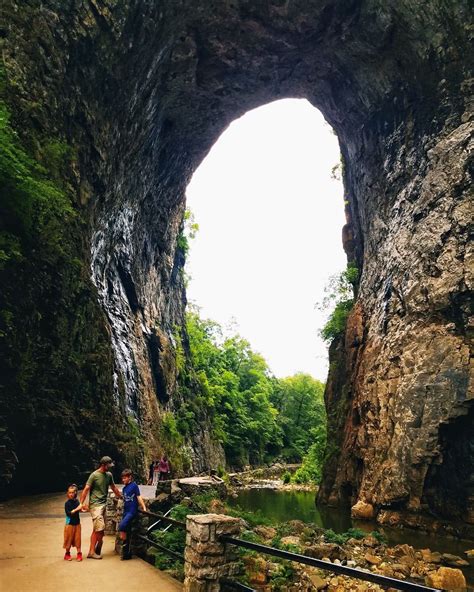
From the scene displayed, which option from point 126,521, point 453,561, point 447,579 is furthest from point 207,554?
point 453,561

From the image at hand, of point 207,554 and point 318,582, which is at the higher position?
point 207,554

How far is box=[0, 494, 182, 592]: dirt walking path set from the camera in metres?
5.82

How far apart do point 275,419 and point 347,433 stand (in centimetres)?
3741

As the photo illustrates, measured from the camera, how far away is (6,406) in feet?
38.1

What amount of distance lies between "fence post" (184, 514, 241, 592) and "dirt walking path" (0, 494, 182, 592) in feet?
2.08

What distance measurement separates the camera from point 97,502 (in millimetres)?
7582

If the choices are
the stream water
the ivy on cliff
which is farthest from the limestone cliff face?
the ivy on cliff

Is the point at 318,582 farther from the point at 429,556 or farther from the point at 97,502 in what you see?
the point at 97,502

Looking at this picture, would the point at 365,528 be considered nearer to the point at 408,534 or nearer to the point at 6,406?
the point at 408,534

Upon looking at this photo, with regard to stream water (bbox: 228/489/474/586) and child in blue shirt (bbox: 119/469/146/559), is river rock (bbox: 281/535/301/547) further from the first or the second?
child in blue shirt (bbox: 119/469/146/559)

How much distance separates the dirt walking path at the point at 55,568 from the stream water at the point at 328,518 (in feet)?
27.1

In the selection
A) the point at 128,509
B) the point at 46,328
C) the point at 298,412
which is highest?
the point at 298,412

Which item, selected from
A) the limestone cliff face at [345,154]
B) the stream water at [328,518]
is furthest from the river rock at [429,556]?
the limestone cliff face at [345,154]

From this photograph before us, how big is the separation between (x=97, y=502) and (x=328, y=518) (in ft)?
45.9
